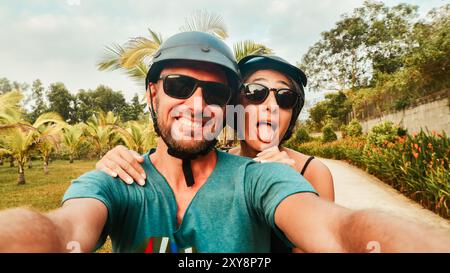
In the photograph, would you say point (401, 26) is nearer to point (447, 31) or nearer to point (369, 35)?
point (369, 35)

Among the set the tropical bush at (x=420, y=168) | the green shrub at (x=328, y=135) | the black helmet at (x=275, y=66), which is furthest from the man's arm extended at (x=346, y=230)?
the green shrub at (x=328, y=135)

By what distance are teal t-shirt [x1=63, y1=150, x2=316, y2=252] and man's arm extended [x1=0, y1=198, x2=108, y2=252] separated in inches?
2.3

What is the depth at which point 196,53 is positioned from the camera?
1738 millimetres

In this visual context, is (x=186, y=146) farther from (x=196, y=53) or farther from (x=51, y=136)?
(x=51, y=136)

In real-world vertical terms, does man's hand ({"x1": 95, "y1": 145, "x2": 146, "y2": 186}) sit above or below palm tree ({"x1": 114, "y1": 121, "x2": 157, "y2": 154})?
above

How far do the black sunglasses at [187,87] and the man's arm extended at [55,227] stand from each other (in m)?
0.74

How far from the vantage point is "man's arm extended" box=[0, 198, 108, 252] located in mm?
807

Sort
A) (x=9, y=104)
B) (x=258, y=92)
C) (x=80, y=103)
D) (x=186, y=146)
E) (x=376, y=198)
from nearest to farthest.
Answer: (x=186, y=146)
(x=258, y=92)
(x=376, y=198)
(x=9, y=104)
(x=80, y=103)

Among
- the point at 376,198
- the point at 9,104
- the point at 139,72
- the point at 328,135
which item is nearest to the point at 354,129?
the point at 328,135

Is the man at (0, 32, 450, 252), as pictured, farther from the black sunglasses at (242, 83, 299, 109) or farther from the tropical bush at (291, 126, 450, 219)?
the tropical bush at (291, 126, 450, 219)

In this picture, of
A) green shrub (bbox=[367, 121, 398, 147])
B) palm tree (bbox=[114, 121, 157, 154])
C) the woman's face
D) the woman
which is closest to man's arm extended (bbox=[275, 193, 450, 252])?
the woman

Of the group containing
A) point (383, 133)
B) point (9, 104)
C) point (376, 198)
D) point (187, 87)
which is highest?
point (9, 104)

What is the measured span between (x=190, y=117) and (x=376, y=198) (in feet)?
21.2

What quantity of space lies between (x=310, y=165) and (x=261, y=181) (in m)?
0.90
